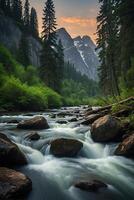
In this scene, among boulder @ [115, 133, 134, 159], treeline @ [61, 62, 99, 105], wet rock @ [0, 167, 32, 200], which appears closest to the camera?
wet rock @ [0, 167, 32, 200]

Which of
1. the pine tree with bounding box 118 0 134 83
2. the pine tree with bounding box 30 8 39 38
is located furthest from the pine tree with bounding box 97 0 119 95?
the pine tree with bounding box 30 8 39 38

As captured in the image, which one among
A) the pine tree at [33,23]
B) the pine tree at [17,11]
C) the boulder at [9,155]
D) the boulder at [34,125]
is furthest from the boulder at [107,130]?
the pine tree at [33,23]

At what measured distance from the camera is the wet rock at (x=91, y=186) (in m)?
8.30

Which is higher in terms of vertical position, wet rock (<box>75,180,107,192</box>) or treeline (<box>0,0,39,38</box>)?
treeline (<box>0,0,39,38</box>)

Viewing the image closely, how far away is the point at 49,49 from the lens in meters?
53.5

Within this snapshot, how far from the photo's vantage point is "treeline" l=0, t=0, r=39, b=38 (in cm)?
8337

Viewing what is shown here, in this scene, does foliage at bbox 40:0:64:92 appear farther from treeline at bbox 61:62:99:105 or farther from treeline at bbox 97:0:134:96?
treeline at bbox 97:0:134:96

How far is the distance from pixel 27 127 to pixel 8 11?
73598 millimetres

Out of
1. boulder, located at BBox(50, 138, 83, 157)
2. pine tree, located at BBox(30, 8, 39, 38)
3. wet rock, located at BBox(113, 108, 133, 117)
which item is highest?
pine tree, located at BBox(30, 8, 39, 38)

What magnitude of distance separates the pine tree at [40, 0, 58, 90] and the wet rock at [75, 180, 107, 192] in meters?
45.3

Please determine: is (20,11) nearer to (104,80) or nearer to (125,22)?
(104,80)

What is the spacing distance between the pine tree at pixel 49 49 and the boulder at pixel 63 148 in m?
42.1

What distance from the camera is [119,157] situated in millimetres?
11602

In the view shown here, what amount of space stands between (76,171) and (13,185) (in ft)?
9.68
